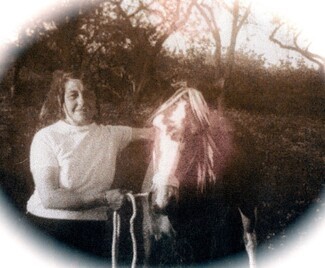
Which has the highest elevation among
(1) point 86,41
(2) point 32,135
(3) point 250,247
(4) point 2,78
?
(1) point 86,41

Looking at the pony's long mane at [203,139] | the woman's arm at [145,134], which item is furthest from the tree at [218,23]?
the woman's arm at [145,134]

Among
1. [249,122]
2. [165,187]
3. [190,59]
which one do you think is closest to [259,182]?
[249,122]

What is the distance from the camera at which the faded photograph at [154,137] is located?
304 cm

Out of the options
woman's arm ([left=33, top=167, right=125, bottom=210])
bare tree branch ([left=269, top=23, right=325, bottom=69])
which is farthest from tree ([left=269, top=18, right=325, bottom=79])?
woman's arm ([left=33, top=167, right=125, bottom=210])

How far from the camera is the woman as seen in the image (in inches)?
118

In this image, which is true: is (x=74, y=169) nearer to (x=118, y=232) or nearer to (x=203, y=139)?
(x=118, y=232)

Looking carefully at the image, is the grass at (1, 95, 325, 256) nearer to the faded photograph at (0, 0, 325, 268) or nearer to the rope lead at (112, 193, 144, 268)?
the faded photograph at (0, 0, 325, 268)

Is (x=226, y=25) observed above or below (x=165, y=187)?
above

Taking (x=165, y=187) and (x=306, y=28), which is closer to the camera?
(x=165, y=187)

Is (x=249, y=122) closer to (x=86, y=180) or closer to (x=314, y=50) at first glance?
(x=314, y=50)

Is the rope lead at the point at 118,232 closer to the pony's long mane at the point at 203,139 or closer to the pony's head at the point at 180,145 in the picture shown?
the pony's head at the point at 180,145

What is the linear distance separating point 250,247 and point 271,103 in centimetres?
80

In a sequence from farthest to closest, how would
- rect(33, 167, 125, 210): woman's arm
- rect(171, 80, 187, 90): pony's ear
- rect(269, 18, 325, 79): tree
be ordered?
rect(269, 18, 325, 79): tree < rect(171, 80, 187, 90): pony's ear < rect(33, 167, 125, 210): woman's arm

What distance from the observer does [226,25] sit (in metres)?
3.17
